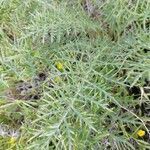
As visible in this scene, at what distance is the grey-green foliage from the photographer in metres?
1.26

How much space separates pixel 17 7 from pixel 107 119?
1.92 feet

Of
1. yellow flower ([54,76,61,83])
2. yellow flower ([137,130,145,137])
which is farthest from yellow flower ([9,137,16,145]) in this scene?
yellow flower ([137,130,145,137])

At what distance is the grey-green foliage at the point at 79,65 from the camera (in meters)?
1.26

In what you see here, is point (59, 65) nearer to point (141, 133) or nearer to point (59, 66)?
point (59, 66)

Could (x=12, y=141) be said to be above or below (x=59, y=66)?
below

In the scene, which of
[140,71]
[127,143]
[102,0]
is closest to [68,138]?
[127,143]

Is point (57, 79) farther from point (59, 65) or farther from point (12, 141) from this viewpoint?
point (12, 141)

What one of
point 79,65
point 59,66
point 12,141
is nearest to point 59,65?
point 59,66

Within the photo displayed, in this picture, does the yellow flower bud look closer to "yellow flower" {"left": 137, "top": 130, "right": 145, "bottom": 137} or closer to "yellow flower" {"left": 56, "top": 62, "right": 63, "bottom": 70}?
"yellow flower" {"left": 56, "top": 62, "right": 63, "bottom": 70}

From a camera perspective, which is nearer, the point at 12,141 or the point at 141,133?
the point at 141,133

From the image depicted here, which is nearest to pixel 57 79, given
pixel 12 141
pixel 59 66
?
pixel 59 66

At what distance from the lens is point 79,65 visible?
1346 mm

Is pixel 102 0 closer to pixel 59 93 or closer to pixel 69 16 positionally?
pixel 69 16

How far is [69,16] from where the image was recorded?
4.84ft
